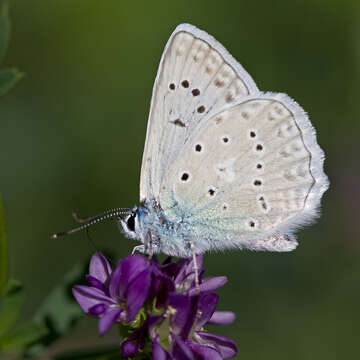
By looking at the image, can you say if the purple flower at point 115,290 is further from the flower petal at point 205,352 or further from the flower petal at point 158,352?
the flower petal at point 205,352

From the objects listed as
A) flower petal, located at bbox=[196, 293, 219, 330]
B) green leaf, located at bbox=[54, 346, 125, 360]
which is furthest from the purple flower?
flower petal, located at bbox=[196, 293, 219, 330]

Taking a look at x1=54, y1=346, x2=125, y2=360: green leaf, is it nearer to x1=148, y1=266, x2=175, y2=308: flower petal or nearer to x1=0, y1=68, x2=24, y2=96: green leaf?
x1=148, y1=266, x2=175, y2=308: flower petal

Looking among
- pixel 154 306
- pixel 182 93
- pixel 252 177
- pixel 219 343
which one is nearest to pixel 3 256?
pixel 154 306

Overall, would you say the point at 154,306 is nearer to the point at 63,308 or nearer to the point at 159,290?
the point at 159,290

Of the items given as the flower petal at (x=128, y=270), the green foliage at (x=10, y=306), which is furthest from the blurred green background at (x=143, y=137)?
the flower petal at (x=128, y=270)

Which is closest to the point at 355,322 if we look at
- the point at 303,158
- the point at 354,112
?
the point at 354,112
